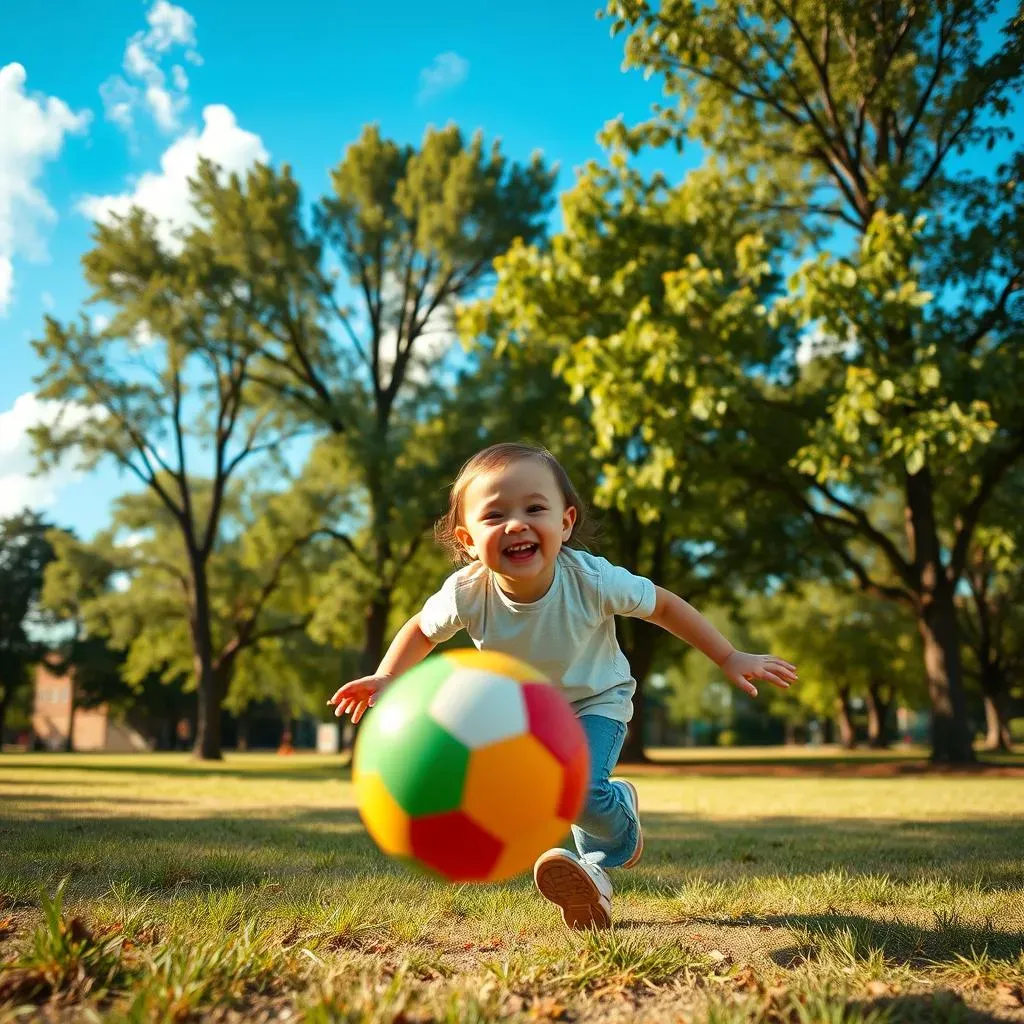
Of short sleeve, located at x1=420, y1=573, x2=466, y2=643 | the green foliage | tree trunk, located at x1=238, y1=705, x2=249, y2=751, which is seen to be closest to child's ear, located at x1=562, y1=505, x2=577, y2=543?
short sleeve, located at x1=420, y1=573, x2=466, y2=643

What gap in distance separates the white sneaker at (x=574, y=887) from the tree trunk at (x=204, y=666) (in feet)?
79.2

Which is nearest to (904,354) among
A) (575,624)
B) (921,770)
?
(921,770)

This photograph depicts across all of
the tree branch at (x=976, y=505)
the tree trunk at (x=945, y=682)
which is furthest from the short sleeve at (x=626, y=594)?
the tree trunk at (x=945, y=682)

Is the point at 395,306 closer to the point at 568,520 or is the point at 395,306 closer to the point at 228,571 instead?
the point at 228,571

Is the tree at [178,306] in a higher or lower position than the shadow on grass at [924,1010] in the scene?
higher

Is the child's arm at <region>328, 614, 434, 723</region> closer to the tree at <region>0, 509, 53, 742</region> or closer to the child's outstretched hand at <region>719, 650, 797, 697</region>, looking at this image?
the child's outstretched hand at <region>719, 650, 797, 697</region>

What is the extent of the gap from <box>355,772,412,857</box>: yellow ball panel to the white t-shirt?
1.03m

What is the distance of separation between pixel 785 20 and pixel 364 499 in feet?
44.0

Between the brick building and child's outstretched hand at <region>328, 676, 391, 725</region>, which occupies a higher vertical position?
child's outstretched hand at <region>328, 676, 391, 725</region>

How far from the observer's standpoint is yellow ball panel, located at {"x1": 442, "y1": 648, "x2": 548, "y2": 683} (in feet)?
9.28

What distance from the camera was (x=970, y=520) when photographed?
15.8m

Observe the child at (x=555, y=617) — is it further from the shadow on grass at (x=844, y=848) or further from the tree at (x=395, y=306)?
the tree at (x=395, y=306)

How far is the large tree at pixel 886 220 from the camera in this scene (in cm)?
1208

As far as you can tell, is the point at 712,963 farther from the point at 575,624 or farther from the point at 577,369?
the point at 577,369
